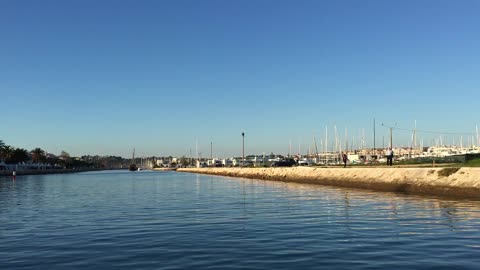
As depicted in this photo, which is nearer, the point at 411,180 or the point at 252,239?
the point at 252,239

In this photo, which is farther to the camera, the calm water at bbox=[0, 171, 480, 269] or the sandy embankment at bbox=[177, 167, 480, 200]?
the sandy embankment at bbox=[177, 167, 480, 200]

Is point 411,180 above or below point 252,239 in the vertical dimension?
above

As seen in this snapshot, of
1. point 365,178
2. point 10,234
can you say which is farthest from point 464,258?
point 365,178

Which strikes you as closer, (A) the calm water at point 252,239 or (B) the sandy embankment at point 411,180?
(A) the calm water at point 252,239

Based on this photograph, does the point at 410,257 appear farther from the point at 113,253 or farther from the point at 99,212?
the point at 99,212

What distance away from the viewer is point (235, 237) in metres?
17.5

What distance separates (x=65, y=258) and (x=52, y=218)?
12.9m

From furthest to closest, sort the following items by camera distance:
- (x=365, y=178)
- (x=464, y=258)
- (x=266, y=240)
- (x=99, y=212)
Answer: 1. (x=365, y=178)
2. (x=99, y=212)
3. (x=266, y=240)
4. (x=464, y=258)

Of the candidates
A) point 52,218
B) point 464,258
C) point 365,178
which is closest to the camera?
point 464,258

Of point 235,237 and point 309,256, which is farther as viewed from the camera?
point 235,237

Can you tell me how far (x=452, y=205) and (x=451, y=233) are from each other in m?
10.8

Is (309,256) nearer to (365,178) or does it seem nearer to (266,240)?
(266,240)

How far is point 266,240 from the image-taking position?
1656cm

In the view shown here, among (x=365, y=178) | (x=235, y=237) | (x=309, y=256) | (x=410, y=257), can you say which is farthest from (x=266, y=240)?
(x=365, y=178)
